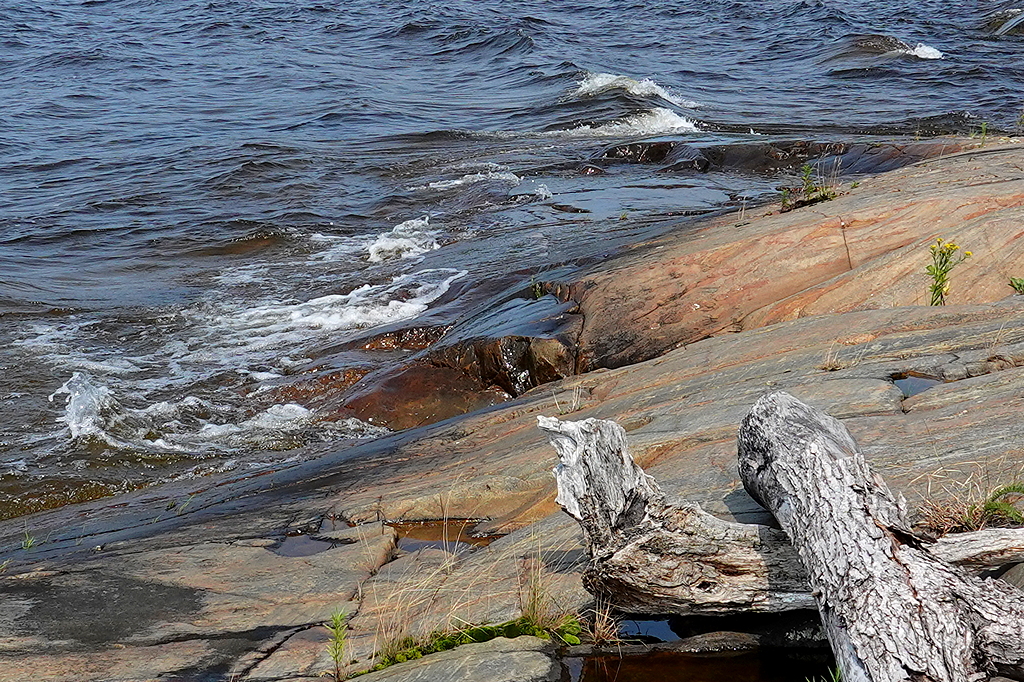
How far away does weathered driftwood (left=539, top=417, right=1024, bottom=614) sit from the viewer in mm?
3621

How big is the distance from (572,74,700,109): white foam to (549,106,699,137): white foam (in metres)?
1.41

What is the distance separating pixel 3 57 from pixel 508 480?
2951cm

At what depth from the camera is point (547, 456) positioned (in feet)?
19.0

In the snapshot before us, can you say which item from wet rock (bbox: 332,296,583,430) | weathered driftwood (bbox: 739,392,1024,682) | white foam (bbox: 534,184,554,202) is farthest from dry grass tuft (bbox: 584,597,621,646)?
white foam (bbox: 534,184,554,202)

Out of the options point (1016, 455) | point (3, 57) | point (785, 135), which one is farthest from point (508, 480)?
point (3, 57)

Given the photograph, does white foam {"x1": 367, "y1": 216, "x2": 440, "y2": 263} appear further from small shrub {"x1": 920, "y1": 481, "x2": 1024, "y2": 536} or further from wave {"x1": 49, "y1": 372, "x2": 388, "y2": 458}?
small shrub {"x1": 920, "y1": 481, "x2": 1024, "y2": 536}

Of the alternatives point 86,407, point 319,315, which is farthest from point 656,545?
point 319,315

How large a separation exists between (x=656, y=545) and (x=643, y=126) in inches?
723

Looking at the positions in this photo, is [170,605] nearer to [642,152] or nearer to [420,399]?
[420,399]

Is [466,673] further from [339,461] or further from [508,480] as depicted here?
[339,461]

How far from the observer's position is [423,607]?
4277 mm

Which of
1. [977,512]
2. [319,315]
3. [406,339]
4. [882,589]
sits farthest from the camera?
[319,315]

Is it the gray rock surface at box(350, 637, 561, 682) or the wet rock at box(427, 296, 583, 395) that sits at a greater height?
the gray rock surface at box(350, 637, 561, 682)

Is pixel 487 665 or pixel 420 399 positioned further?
pixel 420 399
